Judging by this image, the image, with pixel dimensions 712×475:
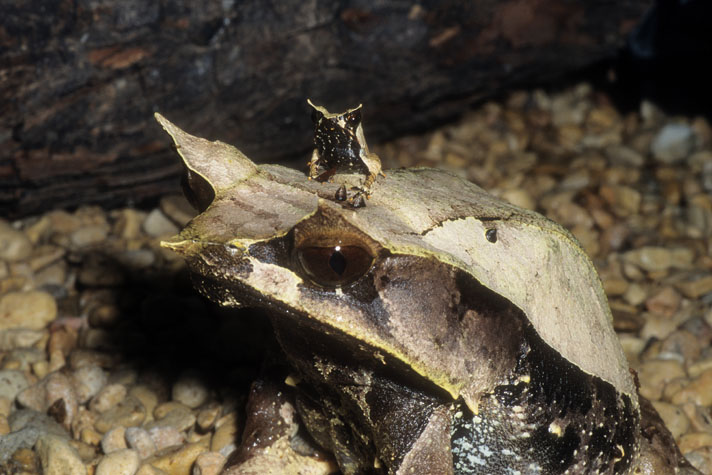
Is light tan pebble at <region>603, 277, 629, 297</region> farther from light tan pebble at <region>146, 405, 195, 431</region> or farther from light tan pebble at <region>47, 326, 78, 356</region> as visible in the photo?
light tan pebble at <region>47, 326, 78, 356</region>

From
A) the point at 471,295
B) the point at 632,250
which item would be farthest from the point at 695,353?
the point at 471,295

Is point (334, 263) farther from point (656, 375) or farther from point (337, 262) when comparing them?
point (656, 375)

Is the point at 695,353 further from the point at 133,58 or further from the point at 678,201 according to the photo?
the point at 133,58

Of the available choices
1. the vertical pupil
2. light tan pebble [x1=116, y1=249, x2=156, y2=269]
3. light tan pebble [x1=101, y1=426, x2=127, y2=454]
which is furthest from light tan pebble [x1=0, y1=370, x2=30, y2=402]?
the vertical pupil

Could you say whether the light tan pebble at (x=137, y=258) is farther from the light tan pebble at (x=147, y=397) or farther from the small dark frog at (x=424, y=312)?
the small dark frog at (x=424, y=312)

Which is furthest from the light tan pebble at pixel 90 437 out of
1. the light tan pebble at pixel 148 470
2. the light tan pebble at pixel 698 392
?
the light tan pebble at pixel 698 392

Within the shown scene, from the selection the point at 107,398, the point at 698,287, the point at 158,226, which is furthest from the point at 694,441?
the point at 158,226
